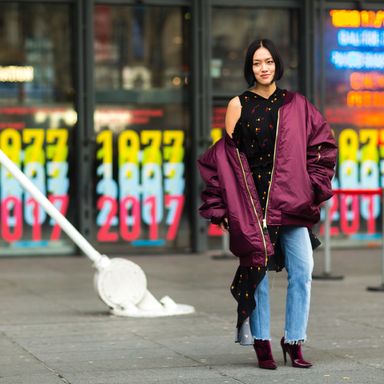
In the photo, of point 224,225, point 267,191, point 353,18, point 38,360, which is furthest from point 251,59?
point 353,18

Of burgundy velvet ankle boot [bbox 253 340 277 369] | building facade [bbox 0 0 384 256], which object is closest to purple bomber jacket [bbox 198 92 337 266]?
burgundy velvet ankle boot [bbox 253 340 277 369]

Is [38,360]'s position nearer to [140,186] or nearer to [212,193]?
[212,193]

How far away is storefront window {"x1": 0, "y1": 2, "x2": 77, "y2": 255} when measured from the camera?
16.6 meters

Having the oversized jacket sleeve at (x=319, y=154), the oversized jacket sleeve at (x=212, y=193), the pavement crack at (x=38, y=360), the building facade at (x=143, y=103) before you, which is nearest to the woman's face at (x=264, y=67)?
the oversized jacket sleeve at (x=319, y=154)

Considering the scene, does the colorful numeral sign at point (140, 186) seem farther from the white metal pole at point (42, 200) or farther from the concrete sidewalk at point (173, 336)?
the white metal pole at point (42, 200)

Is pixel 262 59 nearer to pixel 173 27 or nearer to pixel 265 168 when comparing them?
pixel 265 168

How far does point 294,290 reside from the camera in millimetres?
7309

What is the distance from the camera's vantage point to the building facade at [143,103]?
16.7 m

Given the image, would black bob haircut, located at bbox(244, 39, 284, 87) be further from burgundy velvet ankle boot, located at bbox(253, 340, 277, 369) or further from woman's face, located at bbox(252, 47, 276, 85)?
burgundy velvet ankle boot, located at bbox(253, 340, 277, 369)

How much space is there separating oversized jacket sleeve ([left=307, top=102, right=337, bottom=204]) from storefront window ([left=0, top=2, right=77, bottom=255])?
382 inches

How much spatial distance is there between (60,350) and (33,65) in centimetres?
899

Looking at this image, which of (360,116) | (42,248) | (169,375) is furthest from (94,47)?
(169,375)

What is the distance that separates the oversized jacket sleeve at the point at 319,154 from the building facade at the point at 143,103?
9.61 metres

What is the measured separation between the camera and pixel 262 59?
7.33m
